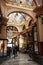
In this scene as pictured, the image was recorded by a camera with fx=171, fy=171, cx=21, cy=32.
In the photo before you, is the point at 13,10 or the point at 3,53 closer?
the point at 3,53

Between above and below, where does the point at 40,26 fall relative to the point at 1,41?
above

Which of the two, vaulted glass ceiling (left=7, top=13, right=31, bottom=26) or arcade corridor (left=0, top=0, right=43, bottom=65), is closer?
arcade corridor (left=0, top=0, right=43, bottom=65)

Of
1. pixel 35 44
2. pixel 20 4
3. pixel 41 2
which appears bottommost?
pixel 35 44

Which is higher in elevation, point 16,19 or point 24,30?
point 16,19

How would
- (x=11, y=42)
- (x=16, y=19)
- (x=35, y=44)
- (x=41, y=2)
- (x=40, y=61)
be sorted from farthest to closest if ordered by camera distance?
(x=11, y=42)
(x=16, y=19)
(x=35, y=44)
(x=41, y=2)
(x=40, y=61)

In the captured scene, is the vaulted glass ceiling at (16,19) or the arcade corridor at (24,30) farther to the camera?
the vaulted glass ceiling at (16,19)

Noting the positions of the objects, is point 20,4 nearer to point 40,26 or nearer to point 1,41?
point 1,41

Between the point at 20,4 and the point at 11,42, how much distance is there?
1816 centimetres

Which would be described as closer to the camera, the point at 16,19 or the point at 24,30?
the point at 24,30

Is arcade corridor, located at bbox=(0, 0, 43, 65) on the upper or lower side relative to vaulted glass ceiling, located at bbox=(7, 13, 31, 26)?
lower

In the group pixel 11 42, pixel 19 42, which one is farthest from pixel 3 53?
pixel 11 42

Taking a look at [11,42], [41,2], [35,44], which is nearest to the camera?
[41,2]

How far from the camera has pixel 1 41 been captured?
55.2 feet

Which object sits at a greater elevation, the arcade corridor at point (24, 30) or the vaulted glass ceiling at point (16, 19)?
the vaulted glass ceiling at point (16, 19)
